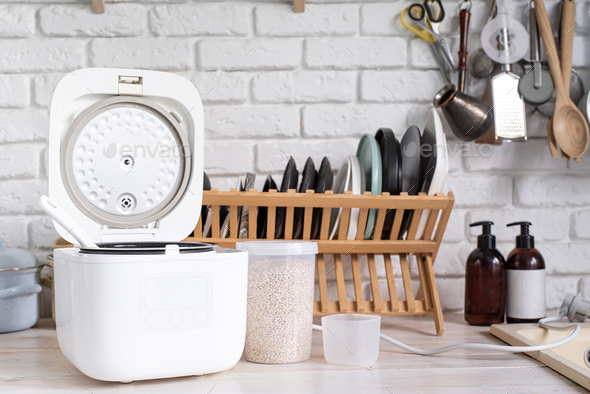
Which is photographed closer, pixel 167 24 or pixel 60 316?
pixel 60 316

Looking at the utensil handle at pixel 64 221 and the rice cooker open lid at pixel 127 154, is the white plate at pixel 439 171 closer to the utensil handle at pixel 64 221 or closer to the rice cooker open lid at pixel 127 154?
the rice cooker open lid at pixel 127 154

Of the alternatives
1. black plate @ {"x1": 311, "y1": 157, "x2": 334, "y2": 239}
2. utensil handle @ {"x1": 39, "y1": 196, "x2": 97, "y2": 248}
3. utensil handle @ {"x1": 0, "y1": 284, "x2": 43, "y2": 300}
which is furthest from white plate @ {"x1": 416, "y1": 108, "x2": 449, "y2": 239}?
utensil handle @ {"x1": 0, "y1": 284, "x2": 43, "y2": 300}

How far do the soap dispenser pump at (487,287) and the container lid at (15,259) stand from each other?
92 cm

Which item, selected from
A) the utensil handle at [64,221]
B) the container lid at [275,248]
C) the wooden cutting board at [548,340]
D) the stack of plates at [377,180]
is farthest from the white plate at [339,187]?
the utensil handle at [64,221]

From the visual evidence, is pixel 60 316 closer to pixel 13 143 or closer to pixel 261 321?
pixel 261 321

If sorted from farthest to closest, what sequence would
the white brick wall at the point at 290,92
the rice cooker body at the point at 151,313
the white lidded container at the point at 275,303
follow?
the white brick wall at the point at 290,92
the white lidded container at the point at 275,303
the rice cooker body at the point at 151,313

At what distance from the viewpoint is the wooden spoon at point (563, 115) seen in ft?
3.75

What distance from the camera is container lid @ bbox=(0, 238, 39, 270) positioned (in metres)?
0.93

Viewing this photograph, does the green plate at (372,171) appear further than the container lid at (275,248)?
Yes

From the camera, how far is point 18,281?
0.94m

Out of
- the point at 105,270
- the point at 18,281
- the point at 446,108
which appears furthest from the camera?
the point at 446,108

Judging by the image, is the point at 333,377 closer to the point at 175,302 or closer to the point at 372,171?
the point at 175,302

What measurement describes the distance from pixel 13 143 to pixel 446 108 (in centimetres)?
103

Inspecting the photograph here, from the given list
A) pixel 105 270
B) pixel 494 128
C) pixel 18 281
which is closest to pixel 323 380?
pixel 105 270
